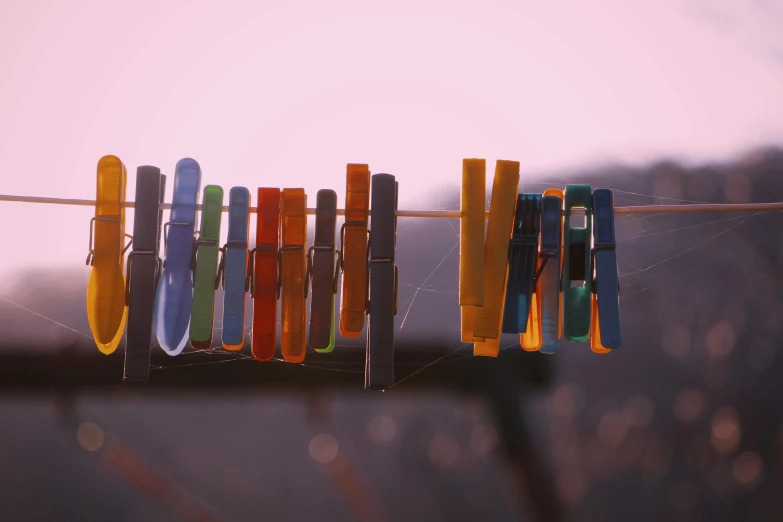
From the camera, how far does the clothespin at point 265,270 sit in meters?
2.20

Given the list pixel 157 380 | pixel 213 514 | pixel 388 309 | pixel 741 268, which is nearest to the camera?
pixel 388 309

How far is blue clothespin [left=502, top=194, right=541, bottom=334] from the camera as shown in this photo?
86.6 inches

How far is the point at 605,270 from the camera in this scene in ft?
7.18

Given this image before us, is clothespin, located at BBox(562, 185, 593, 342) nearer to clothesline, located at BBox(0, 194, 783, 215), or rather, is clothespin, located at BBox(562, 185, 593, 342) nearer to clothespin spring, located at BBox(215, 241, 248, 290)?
clothesline, located at BBox(0, 194, 783, 215)

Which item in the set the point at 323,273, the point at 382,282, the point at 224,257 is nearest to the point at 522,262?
the point at 382,282

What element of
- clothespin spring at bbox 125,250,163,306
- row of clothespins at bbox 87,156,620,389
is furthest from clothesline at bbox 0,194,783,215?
clothespin spring at bbox 125,250,163,306

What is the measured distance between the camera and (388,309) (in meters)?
2.17

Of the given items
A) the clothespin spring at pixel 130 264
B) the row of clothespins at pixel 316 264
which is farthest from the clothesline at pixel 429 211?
the clothespin spring at pixel 130 264

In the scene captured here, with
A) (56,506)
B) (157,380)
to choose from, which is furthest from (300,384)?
(56,506)

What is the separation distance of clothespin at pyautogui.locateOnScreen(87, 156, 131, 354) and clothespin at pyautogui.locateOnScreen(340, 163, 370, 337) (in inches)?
28.9

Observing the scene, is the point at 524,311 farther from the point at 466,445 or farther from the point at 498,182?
the point at 466,445

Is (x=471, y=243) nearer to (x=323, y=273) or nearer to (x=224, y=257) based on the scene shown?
(x=323, y=273)

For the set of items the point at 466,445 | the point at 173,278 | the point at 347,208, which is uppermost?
the point at 347,208

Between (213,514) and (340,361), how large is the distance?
8.58 feet
